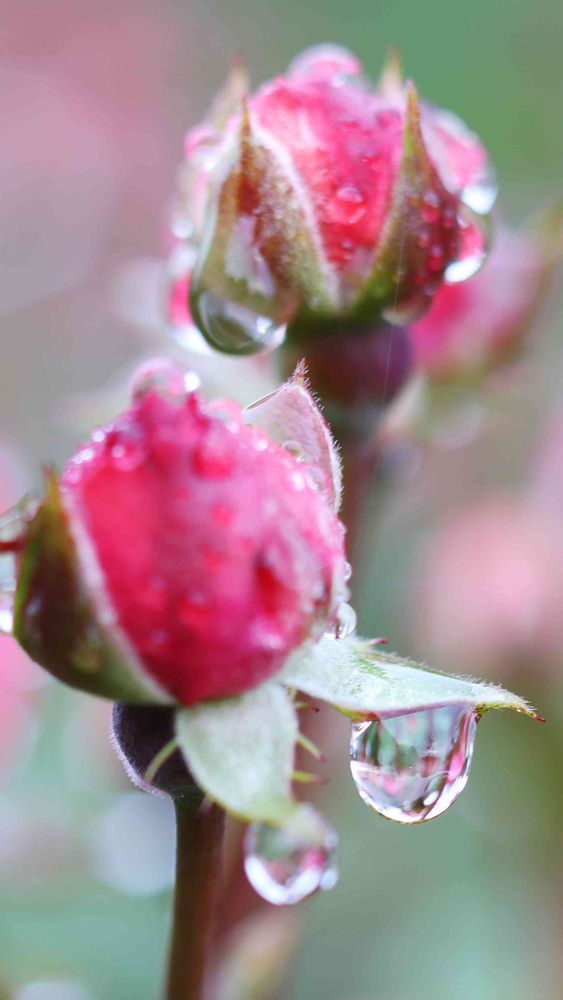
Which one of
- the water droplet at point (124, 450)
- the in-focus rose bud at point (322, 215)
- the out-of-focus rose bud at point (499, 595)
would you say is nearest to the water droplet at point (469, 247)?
the in-focus rose bud at point (322, 215)

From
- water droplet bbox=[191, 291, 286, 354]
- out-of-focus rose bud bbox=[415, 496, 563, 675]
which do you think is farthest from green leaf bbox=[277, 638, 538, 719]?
out-of-focus rose bud bbox=[415, 496, 563, 675]

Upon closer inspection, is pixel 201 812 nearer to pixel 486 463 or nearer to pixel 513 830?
pixel 513 830

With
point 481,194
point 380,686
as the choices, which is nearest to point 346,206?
point 481,194

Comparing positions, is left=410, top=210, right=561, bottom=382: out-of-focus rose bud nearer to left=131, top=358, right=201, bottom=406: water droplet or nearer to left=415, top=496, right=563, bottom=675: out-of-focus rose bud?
left=415, top=496, right=563, bottom=675: out-of-focus rose bud

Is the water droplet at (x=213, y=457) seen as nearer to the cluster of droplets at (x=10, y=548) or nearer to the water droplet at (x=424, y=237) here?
the cluster of droplets at (x=10, y=548)

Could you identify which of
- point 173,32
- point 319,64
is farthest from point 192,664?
point 173,32

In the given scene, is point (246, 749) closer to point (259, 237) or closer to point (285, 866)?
point (285, 866)
